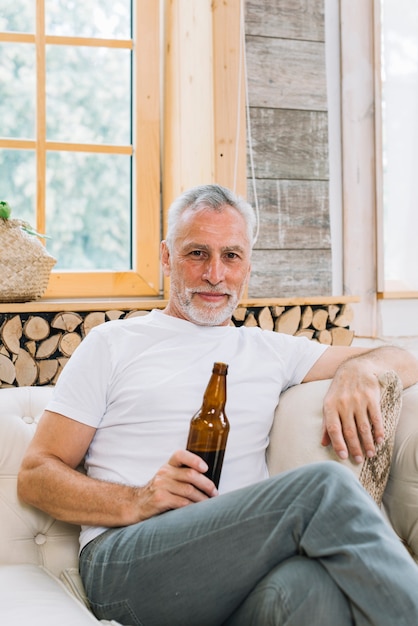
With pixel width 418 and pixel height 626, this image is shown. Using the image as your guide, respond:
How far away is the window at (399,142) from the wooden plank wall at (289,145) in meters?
0.27

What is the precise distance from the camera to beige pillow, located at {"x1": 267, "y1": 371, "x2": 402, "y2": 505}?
5.15 feet

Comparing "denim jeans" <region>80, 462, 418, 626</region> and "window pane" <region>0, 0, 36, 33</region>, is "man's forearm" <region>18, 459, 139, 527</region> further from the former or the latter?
"window pane" <region>0, 0, 36, 33</region>

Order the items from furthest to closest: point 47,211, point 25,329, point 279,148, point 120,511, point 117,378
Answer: point 47,211 < point 279,148 < point 25,329 < point 117,378 < point 120,511

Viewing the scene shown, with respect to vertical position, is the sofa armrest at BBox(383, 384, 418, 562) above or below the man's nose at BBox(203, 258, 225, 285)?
below

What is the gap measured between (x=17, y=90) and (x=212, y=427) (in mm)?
2154

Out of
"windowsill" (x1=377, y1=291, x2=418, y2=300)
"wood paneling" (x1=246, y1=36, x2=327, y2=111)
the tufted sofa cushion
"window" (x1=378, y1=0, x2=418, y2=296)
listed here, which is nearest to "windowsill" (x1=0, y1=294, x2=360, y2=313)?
"windowsill" (x1=377, y1=291, x2=418, y2=300)

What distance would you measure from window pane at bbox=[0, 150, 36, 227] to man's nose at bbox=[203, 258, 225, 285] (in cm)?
150

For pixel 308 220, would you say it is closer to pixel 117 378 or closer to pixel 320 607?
pixel 117 378

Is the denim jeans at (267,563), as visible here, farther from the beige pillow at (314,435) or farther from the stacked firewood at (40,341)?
the stacked firewood at (40,341)

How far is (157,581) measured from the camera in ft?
4.38

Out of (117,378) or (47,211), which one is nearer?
(117,378)

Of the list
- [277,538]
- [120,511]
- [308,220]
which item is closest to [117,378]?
[120,511]

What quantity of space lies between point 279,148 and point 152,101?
64 centimetres

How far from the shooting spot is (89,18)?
125 inches
